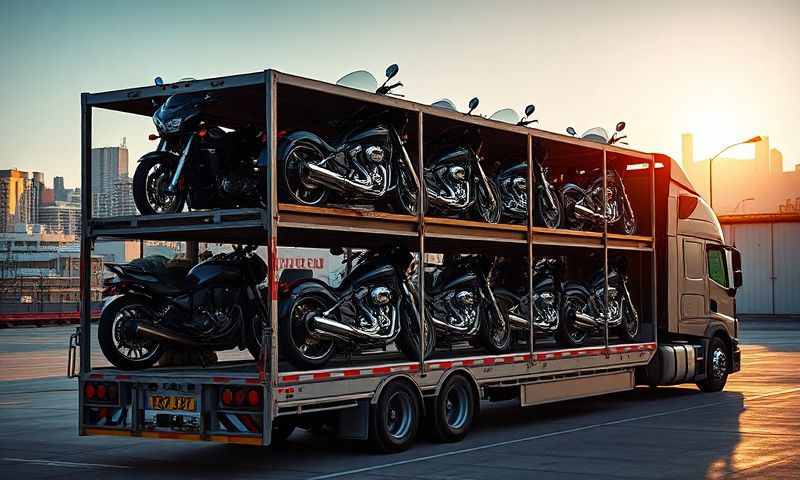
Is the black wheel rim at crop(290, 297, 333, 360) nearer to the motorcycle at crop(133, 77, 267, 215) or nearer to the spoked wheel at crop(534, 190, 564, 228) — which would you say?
the motorcycle at crop(133, 77, 267, 215)

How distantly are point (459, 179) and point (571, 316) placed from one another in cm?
318

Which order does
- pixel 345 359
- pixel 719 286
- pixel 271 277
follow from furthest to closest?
pixel 719 286
pixel 345 359
pixel 271 277

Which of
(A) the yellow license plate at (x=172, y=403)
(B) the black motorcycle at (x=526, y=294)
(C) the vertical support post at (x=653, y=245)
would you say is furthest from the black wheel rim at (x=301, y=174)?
(C) the vertical support post at (x=653, y=245)

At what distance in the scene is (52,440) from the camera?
13125 mm

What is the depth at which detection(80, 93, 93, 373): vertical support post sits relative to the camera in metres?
11.2

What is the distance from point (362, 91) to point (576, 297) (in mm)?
5715

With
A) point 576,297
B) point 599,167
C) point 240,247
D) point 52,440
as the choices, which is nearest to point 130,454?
point 52,440

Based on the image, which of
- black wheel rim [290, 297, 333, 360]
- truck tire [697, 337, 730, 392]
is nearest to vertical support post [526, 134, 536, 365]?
black wheel rim [290, 297, 333, 360]

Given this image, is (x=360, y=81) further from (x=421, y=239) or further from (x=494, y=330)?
(x=494, y=330)

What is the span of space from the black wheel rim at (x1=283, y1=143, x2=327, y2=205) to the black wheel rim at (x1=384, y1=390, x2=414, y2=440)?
2.15 meters

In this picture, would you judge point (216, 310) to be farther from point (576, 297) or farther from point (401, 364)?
point (576, 297)

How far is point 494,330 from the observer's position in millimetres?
13672

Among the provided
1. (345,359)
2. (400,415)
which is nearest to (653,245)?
(345,359)

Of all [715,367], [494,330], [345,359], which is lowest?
[715,367]
